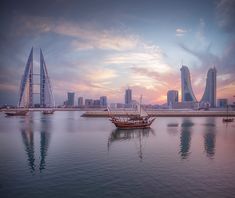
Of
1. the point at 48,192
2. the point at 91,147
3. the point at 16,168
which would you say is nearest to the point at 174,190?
the point at 48,192

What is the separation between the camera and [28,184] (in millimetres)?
19891

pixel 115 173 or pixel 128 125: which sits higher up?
pixel 128 125

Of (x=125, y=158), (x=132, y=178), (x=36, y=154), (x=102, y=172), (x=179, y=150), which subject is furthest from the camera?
(x=179, y=150)

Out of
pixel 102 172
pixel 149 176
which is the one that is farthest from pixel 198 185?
pixel 102 172

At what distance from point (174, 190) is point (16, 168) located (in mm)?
17315

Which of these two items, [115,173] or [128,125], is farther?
[128,125]

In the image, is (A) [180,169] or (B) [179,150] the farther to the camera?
(B) [179,150]

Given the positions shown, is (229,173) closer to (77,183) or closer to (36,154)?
(77,183)

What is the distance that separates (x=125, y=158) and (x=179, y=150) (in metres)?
10.7

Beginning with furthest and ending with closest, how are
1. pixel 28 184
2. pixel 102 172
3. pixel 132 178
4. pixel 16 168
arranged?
1. pixel 16 168
2. pixel 102 172
3. pixel 132 178
4. pixel 28 184

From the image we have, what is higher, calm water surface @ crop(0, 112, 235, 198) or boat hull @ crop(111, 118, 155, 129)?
boat hull @ crop(111, 118, 155, 129)

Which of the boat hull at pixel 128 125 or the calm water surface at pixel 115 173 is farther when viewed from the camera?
the boat hull at pixel 128 125

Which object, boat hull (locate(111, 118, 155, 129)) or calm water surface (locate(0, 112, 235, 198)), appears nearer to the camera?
calm water surface (locate(0, 112, 235, 198))

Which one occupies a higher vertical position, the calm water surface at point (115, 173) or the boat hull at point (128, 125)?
the boat hull at point (128, 125)
